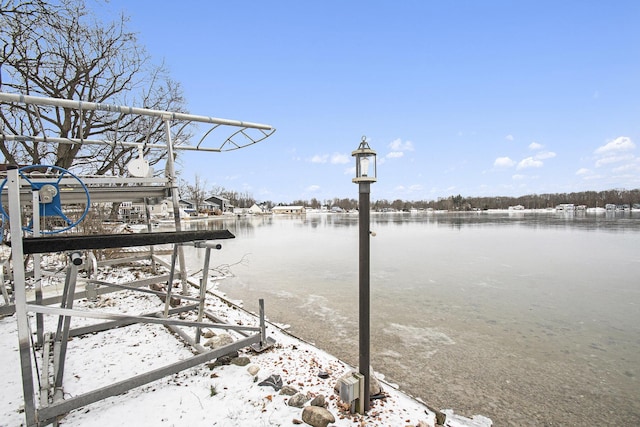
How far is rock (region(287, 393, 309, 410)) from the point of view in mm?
2348

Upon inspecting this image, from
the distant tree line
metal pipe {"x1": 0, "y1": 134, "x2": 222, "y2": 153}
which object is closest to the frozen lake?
metal pipe {"x1": 0, "y1": 134, "x2": 222, "y2": 153}

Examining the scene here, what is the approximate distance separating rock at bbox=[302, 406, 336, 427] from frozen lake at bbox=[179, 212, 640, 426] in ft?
4.25

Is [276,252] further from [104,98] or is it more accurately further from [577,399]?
[577,399]

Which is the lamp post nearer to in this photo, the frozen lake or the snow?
the snow

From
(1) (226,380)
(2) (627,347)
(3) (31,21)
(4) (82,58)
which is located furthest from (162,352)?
(4) (82,58)

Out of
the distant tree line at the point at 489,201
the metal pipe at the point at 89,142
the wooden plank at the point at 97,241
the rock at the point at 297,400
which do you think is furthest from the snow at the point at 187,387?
the distant tree line at the point at 489,201

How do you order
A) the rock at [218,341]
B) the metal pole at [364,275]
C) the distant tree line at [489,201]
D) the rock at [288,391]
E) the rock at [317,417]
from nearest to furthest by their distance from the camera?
the rock at [317,417] → the metal pole at [364,275] → the rock at [288,391] → the rock at [218,341] → the distant tree line at [489,201]

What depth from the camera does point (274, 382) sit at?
8.61 feet

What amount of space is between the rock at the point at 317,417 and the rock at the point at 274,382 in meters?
0.43

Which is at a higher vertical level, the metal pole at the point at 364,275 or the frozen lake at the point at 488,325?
the metal pole at the point at 364,275

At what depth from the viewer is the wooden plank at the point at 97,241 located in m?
1.68

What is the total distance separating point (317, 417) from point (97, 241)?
5.92 ft

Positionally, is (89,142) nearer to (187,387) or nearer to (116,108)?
(116,108)

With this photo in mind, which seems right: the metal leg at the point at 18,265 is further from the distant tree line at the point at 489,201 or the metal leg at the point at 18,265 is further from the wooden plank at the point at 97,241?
the distant tree line at the point at 489,201
